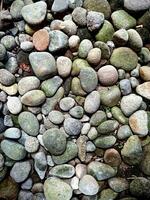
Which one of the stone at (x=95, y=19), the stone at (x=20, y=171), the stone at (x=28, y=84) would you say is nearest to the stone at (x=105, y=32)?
the stone at (x=95, y=19)

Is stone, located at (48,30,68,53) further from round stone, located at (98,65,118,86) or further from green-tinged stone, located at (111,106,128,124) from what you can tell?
green-tinged stone, located at (111,106,128,124)

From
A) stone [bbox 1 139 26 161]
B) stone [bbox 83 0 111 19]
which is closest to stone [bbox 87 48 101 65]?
stone [bbox 83 0 111 19]

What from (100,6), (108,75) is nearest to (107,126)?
(108,75)

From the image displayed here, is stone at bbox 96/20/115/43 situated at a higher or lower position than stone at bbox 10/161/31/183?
higher

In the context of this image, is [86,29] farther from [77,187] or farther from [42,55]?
[77,187]

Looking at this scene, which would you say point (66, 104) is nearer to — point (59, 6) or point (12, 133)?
point (12, 133)

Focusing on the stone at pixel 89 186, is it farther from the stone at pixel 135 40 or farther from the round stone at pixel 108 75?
the stone at pixel 135 40
